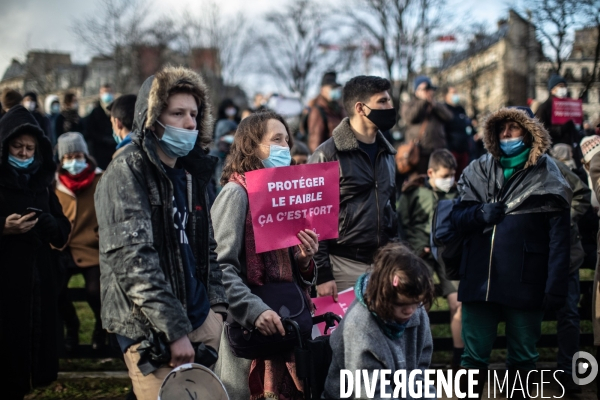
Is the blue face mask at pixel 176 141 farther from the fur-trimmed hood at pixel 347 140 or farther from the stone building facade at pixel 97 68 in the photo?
the stone building facade at pixel 97 68

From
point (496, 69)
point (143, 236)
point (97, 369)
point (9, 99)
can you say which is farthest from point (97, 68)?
point (496, 69)

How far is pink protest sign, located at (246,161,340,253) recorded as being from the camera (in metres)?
3.97

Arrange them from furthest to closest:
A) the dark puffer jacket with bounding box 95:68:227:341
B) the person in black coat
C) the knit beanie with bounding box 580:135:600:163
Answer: the person in black coat < the knit beanie with bounding box 580:135:600:163 < the dark puffer jacket with bounding box 95:68:227:341

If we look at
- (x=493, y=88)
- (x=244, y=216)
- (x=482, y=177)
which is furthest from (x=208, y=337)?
(x=493, y=88)

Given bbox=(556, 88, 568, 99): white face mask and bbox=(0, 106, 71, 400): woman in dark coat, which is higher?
bbox=(556, 88, 568, 99): white face mask

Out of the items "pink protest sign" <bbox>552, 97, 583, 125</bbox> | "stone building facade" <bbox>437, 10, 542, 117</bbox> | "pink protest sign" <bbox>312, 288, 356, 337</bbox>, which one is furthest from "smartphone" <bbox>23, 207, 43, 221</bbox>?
"stone building facade" <bbox>437, 10, 542, 117</bbox>

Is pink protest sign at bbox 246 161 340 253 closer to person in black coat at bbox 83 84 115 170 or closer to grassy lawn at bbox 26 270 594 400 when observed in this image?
grassy lawn at bbox 26 270 594 400

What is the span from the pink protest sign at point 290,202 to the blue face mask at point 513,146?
1.71 metres

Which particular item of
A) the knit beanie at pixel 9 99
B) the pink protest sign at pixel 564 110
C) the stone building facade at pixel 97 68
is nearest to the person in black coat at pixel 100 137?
the knit beanie at pixel 9 99

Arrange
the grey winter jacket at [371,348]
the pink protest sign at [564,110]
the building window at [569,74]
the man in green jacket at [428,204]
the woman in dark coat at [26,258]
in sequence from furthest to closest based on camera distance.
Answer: the building window at [569,74] < the pink protest sign at [564,110] < the man in green jacket at [428,204] < the woman in dark coat at [26,258] < the grey winter jacket at [371,348]

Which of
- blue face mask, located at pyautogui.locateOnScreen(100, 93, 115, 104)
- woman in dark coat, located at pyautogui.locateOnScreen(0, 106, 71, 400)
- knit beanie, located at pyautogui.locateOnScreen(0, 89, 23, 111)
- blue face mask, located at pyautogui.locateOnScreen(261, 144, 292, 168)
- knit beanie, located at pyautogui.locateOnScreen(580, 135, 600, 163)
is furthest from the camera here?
blue face mask, located at pyautogui.locateOnScreen(100, 93, 115, 104)

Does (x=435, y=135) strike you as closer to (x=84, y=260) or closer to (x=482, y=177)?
(x=482, y=177)

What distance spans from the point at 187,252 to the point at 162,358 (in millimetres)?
569

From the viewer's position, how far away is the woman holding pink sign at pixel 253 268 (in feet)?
12.9
